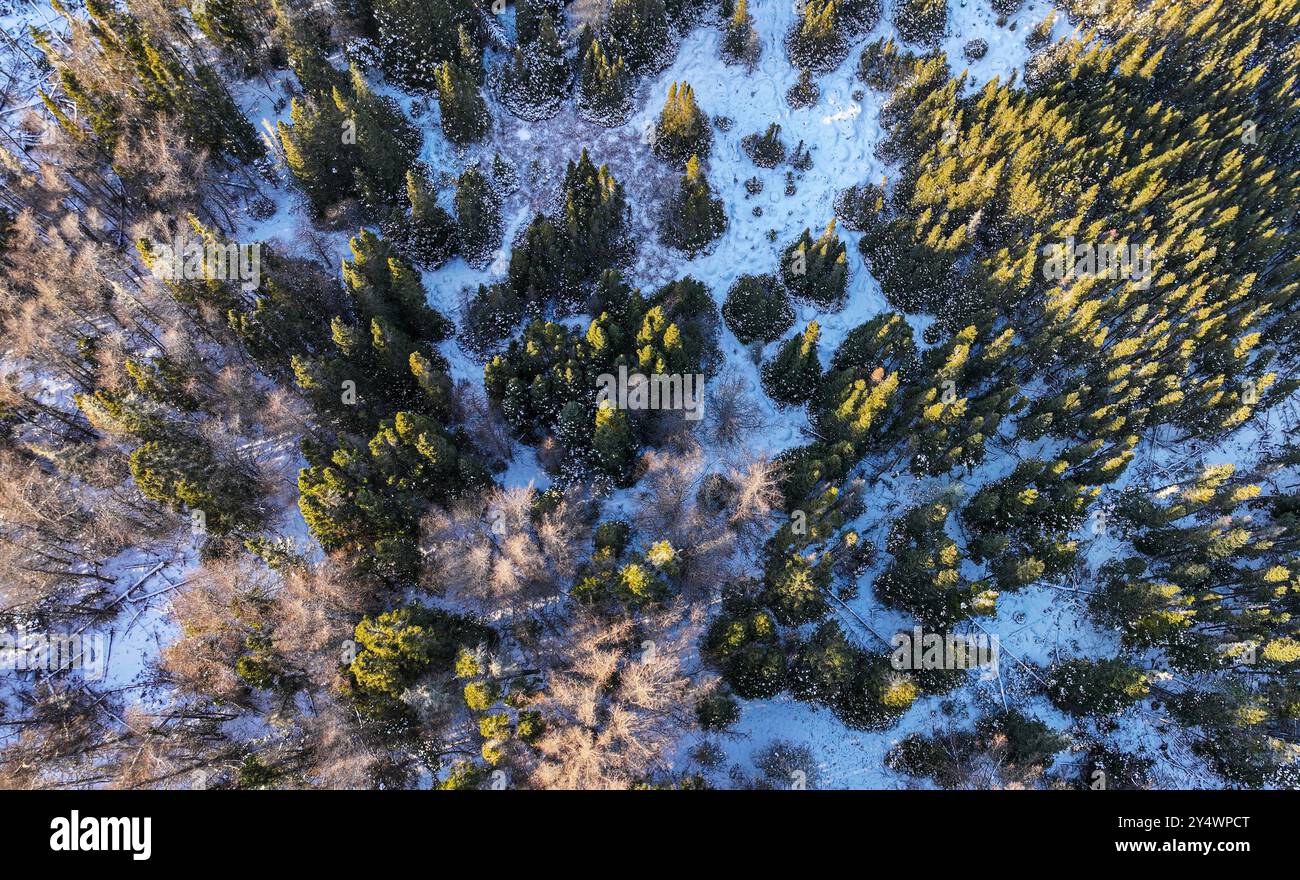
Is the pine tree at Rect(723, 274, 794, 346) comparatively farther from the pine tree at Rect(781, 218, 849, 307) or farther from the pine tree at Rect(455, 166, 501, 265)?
the pine tree at Rect(455, 166, 501, 265)

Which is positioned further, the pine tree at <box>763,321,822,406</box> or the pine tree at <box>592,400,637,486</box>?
the pine tree at <box>763,321,822,406</box>

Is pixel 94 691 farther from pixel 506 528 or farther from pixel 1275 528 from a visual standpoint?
pixel 1275 528

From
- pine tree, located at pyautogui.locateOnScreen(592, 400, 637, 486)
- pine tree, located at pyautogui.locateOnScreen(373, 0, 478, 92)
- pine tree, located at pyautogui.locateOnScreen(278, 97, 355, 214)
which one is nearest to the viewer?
pine tree, located at pyautogui.locateOnScreen(592, 400, 637, 486)

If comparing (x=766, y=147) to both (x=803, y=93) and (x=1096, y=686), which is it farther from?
(x=1096, y=686)

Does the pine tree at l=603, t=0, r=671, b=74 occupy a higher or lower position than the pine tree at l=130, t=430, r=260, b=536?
higher

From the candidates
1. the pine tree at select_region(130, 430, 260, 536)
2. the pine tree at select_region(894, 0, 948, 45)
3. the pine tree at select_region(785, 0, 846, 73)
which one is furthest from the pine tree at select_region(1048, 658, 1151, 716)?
the pine tree at select_region(894, 0, 948, 45)

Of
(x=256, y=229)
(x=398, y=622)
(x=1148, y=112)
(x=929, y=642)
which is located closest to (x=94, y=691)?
(x=398, y=622)
